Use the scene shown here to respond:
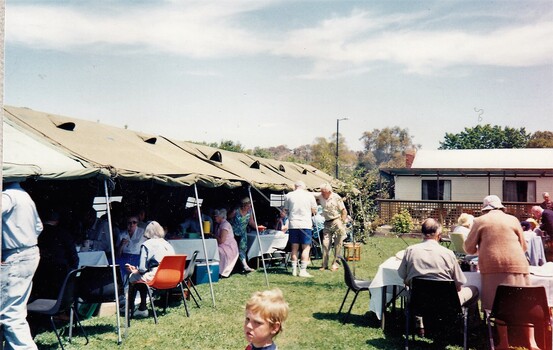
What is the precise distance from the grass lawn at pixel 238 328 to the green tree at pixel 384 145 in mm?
67061

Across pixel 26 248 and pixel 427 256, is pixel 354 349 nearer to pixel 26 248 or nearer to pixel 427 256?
pixel 427 256

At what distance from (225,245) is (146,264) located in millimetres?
3178

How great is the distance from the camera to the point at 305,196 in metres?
9.98

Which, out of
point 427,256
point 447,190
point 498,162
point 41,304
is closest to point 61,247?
point 41,304

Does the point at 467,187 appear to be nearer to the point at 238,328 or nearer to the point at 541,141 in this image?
the point at 238,328

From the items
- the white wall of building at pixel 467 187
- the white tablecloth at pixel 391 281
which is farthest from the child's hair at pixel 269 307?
the white wall of building at pixel 467 187

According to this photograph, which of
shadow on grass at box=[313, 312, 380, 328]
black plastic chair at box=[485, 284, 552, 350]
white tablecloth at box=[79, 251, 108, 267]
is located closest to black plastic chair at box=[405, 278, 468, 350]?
black plastic chair at box=[485, 284, 552, 350]

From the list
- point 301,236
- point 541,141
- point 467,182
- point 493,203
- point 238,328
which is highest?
point 541,141

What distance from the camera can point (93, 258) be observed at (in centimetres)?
690

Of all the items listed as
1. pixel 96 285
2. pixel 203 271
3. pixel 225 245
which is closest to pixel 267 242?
pixel 225 245

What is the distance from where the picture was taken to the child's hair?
2.65 metres

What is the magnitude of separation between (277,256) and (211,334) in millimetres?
5779

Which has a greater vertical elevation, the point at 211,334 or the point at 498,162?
the point at 498,162

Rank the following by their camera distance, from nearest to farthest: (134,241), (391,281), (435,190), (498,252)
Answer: (498,252)
(391,281)
(134,241)
(435,190)
